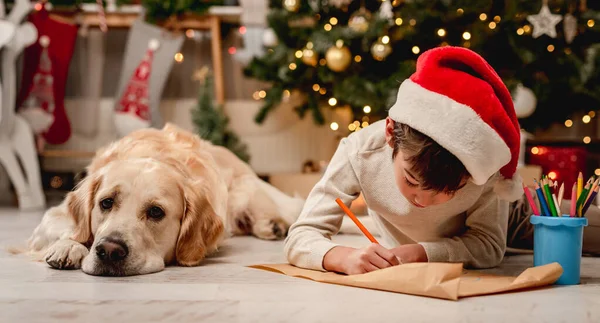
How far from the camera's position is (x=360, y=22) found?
3.32m

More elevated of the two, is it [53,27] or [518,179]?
[53,27]

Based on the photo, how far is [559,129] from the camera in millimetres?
4176

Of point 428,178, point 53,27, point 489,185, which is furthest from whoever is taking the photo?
point 53,27

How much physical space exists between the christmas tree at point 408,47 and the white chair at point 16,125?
1286mm

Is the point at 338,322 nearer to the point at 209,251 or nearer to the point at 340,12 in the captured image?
the point at 209,251

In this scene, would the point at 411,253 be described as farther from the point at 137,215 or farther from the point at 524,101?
the point at 524,101

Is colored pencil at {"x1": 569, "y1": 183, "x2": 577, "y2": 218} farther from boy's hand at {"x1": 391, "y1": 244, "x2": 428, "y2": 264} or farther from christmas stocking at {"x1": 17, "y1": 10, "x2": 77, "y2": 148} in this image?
christmas stocking at {"x1": 17, "y1": 10, "x2": 77, "y2": 148}

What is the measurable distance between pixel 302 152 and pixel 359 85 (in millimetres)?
1011

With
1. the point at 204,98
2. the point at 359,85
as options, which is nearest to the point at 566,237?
the point at 359,85

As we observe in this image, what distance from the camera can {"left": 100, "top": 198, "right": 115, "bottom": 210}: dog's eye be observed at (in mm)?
1710

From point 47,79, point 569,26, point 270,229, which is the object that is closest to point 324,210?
point 270,229

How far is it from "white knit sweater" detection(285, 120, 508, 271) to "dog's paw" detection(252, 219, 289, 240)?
79 centimetres

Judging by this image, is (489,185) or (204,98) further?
(204,98)

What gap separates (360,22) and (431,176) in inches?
83.2
